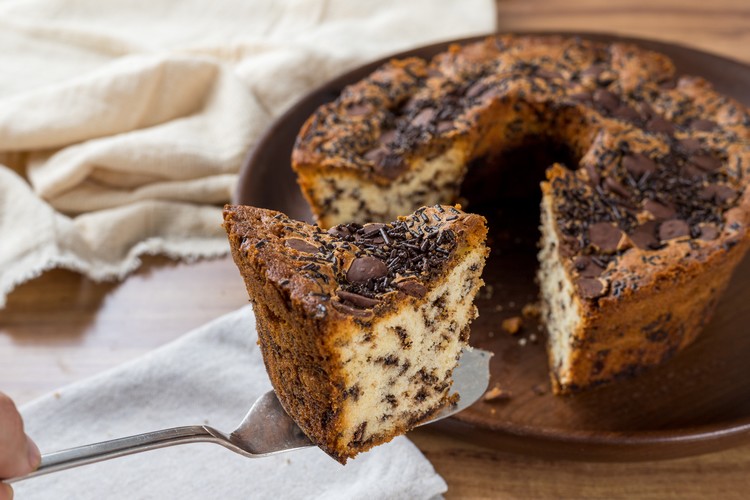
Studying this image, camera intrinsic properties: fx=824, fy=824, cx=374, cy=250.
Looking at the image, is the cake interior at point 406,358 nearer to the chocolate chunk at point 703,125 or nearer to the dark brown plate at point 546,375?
the dark brown plate at point 546,375

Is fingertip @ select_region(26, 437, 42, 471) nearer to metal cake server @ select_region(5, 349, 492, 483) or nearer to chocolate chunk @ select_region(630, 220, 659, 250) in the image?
metal cake server @ select_region(5, 349, 492, 483)

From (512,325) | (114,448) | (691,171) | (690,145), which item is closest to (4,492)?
(114,448)

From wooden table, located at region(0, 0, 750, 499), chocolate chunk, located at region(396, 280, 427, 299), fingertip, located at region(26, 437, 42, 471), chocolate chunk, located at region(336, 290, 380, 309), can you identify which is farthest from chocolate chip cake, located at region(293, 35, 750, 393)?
fingertip, located at region(26, 437, 42, 471)

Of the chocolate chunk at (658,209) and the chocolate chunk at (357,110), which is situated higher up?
the chocolate chunk at (357,110)

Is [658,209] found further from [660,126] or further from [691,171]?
[660,126]

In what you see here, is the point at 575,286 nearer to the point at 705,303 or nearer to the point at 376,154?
the point at 705,303

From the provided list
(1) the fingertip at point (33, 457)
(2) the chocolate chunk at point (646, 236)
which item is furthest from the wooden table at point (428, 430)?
(1) the fingertip at point (33, 457)
